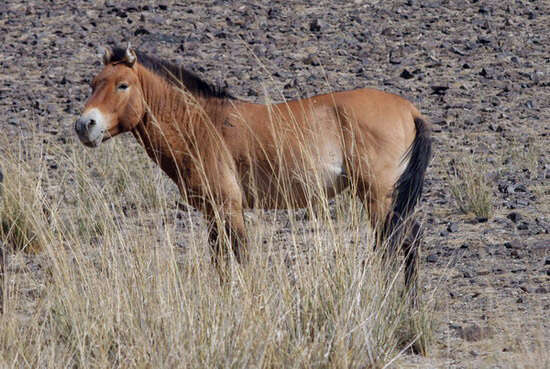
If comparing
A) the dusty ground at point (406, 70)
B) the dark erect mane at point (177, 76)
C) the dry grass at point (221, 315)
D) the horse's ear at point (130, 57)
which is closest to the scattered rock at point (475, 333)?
the dry grass at point (221, 315)

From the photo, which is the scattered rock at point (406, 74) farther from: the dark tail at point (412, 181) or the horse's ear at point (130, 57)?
the horse's ear at point (130, 57)

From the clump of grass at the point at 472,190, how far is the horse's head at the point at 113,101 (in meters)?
2.84

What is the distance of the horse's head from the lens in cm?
620

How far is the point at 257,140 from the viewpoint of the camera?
6.28m

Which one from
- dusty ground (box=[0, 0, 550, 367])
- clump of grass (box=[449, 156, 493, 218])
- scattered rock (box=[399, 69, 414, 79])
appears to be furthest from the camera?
scattered rock (box=[399, 69, 414, 79])

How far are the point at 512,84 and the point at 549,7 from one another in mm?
3042

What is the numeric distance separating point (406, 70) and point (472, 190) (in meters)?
3.97

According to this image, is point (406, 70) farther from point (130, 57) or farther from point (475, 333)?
point (475, 333)

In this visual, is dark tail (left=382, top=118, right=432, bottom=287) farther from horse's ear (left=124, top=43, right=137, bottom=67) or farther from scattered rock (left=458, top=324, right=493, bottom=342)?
horse's ear (left=124, top=43, right=137, bottom=67)

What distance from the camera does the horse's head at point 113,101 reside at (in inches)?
244

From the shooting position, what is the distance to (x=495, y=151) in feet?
31.2

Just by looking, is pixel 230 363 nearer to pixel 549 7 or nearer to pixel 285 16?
pixel 285 16

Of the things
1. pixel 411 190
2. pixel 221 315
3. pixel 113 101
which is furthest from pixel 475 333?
pixel 113 101

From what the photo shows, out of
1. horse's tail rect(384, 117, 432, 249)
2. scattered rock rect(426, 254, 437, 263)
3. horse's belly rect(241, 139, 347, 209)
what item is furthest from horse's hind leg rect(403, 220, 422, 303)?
scattered rock rect(426, 254, 437, 263)
